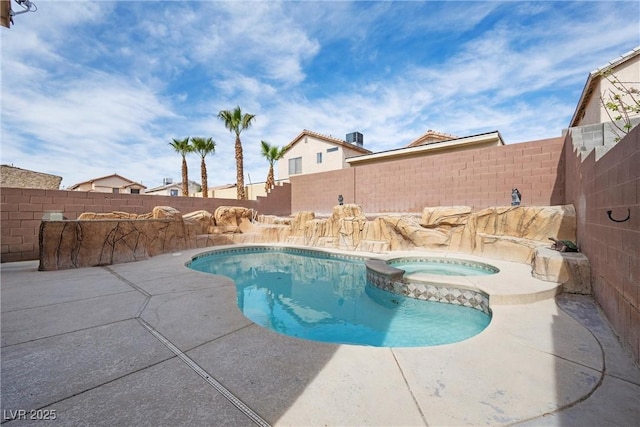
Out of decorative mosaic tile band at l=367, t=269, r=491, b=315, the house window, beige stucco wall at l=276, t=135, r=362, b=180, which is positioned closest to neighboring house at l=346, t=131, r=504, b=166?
beige stucco wall at l=276, t=135, r=362, b=180

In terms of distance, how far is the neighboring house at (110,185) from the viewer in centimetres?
2431

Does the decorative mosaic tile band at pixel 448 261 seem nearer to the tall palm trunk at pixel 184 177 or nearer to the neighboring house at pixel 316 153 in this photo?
the neighboring house at pixel 316 153

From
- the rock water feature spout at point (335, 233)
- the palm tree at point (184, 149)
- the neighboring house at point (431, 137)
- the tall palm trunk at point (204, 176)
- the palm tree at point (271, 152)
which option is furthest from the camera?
the palm tree at point (271, 152)

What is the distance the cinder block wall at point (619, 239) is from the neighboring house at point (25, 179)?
50.5 ft

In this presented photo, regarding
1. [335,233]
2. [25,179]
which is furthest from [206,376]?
[25,179]

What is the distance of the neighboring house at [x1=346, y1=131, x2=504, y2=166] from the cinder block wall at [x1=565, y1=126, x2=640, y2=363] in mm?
9864

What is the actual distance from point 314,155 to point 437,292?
16687 millimetres

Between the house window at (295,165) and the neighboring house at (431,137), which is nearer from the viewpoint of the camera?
the neighboring house at (431,137)

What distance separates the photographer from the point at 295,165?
21.5 meters

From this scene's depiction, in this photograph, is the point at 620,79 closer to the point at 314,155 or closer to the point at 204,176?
the point at 314,155

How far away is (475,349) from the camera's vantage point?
247 centimetres

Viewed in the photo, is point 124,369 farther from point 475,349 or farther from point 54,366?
point 475,349

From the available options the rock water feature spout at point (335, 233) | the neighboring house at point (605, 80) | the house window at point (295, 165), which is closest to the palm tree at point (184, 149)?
the house window at point (295, 165)

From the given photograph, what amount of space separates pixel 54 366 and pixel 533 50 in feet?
41.9
